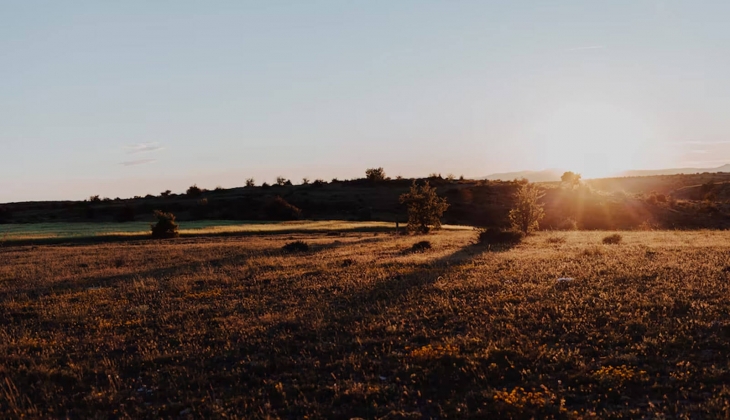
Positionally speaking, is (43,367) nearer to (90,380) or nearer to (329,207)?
(90,380)

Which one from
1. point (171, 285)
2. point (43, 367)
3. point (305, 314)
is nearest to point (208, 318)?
point (305, 314)

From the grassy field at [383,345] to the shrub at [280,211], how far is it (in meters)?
66.5

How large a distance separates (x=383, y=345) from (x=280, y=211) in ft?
261

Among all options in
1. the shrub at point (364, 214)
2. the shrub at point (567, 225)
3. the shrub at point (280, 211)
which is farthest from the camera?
the shrub at point (364, 214)

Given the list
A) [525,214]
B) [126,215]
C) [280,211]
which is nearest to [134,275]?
[525,214]

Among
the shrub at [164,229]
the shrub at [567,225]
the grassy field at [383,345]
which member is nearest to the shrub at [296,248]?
the grassy field at [383,345]

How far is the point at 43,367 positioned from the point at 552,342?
405 inches

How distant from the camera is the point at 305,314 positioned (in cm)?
1407

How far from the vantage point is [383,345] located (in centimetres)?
1091

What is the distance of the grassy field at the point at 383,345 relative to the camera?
26.8ft

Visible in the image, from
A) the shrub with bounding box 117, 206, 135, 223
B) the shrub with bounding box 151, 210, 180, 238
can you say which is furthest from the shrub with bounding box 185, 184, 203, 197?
the shrub with bounding box 151, 210, 180, 238

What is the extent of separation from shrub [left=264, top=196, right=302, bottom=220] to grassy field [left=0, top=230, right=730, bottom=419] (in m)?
66.5

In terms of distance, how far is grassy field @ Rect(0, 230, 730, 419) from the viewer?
8.18 metres

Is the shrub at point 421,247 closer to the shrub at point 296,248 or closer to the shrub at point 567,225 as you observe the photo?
the shrub at point 296,248
